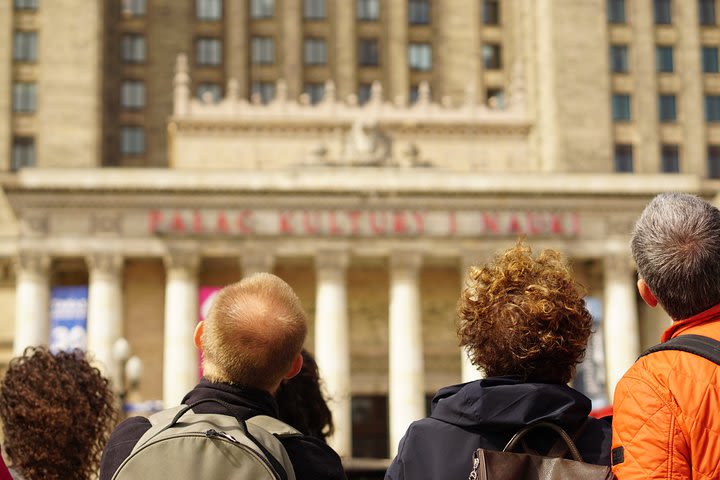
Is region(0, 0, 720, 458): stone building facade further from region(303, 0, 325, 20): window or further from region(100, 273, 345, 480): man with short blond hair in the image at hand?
region(100, 273, 345, 480): man with short blond hair

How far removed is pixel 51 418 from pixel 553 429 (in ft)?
10.4

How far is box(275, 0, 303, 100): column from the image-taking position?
6481 cm

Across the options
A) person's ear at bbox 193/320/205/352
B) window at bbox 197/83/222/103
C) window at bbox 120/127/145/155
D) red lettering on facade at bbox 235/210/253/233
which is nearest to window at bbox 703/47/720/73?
red lettering on facade at bbox 235/210/253/233

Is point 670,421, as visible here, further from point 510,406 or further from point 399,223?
point 399,223

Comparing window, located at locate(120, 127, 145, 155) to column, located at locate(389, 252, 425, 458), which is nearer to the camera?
column, located at locate(389, 252, 425, 458)

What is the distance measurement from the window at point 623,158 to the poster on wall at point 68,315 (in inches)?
1091

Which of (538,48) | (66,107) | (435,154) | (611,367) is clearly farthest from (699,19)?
(66,107)

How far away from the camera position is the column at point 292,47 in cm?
6481

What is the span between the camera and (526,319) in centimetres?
560

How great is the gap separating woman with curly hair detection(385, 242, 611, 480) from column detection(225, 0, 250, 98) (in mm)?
60040

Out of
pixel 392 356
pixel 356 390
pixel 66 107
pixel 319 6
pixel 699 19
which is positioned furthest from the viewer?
pixel 319 6

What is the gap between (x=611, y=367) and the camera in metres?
48.7

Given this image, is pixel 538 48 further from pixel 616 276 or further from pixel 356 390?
pixel 356 390

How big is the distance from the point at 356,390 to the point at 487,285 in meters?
46.6
